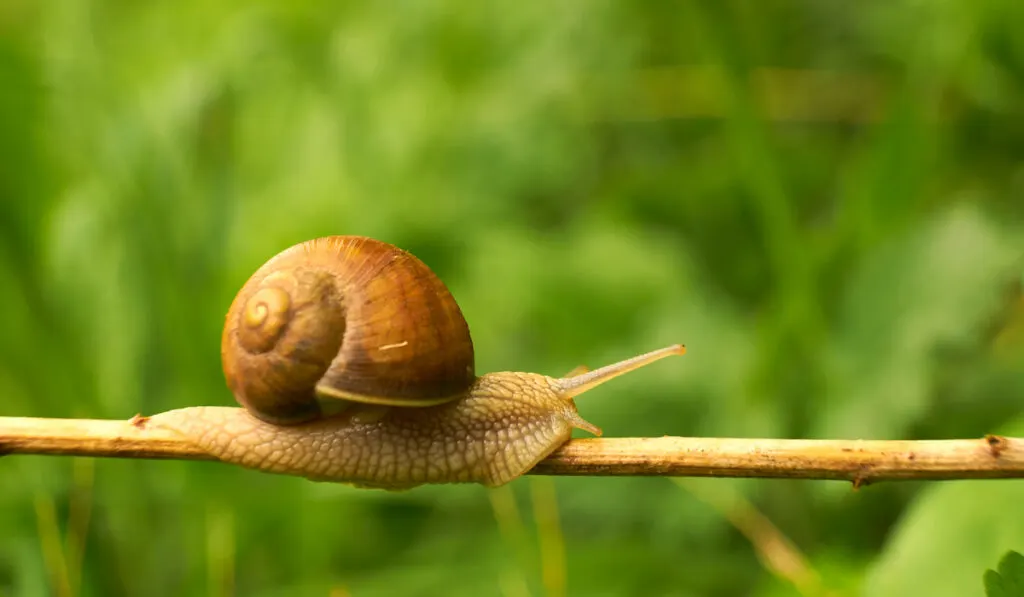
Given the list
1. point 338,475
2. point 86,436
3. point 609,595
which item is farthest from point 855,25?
point 86,436


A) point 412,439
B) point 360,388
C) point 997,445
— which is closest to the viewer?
point 997,445

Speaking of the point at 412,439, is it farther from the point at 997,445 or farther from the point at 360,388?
the point at 997,445

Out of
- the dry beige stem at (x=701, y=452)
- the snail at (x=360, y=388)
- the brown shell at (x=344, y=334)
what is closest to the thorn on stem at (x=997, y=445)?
the dry beige stem at (x=701, y=452)

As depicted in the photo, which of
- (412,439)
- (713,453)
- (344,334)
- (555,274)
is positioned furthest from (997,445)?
(555,274)

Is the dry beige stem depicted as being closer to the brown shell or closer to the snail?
the snail

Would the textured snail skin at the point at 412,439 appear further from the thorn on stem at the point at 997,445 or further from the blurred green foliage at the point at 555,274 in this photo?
the thorn on stem at the point at 997,445

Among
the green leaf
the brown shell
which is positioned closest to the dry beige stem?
the brown shell

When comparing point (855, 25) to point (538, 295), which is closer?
point (538, 295)

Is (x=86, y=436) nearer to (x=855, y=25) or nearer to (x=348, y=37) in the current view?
(x=348, y=37)

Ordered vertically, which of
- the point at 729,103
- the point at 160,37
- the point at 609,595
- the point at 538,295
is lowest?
the point at 609,595
